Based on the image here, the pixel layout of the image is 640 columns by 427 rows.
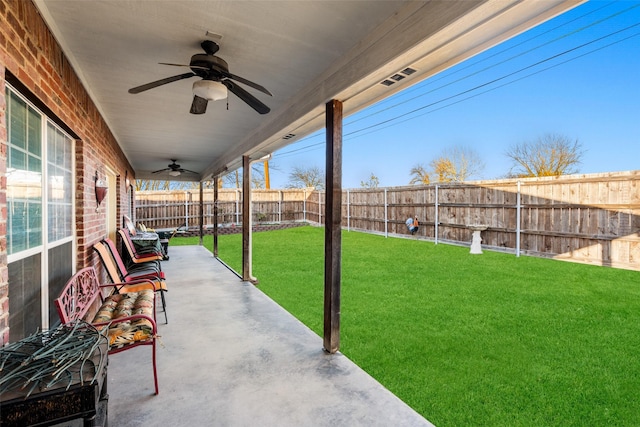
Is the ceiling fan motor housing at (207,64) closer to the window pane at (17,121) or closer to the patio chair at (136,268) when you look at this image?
the window pane at (17,121)

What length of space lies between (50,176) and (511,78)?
1226 centimetres

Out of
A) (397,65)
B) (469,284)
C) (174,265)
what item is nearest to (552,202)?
(469,284)

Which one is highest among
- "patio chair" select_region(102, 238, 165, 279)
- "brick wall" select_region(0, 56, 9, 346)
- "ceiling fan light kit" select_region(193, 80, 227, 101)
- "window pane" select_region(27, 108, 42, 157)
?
"ceiling fan light kit" select_region(193, 80, 227, 101)

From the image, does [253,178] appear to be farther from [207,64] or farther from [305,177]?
[207,64]

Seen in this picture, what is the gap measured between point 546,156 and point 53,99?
51.7 feet

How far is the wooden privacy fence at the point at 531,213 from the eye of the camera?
6.62 m

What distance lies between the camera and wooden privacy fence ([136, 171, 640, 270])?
6.62 m

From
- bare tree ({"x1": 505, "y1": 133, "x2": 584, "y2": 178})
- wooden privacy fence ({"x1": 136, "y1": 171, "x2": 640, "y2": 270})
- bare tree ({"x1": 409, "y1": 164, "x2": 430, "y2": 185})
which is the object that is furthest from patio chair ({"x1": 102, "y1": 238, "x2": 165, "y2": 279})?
bare tree ({"x1": 409, "y1": 164, "x2": 430, "y2": 185})

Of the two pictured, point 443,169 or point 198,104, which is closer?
point 198,104

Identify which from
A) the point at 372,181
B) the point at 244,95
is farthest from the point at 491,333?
the point at 372,181

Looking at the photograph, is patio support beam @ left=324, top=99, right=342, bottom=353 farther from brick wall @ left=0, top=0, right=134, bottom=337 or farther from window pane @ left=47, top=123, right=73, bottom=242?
window pane @ left=47, top=123, right=73, bottom=242

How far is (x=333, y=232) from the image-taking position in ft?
9.93

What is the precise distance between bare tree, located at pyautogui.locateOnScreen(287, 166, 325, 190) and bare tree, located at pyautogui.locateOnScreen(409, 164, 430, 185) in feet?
25.2

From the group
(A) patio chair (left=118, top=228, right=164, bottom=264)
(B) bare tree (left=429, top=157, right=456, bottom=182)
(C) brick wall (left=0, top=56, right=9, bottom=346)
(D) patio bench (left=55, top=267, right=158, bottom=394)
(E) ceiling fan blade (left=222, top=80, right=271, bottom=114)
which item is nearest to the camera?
(C) brick wall (left=0, top=56, right=9, bottom=346)
